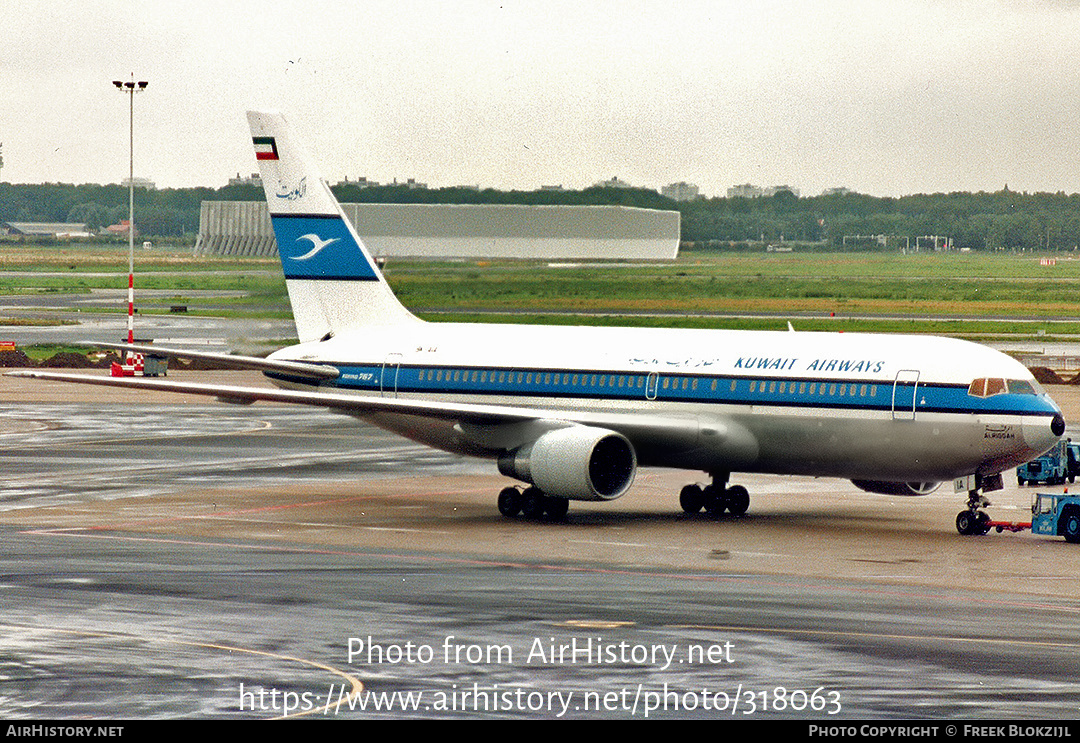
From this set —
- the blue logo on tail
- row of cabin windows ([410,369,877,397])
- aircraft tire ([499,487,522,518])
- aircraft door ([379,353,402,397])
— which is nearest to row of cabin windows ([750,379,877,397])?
row of cabin windows ([410,369,877,397])

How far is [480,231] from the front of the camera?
312ft

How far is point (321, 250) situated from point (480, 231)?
166 ft

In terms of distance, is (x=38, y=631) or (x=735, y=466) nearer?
(x=38, y=631)

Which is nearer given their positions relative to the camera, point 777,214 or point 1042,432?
point 1042,432

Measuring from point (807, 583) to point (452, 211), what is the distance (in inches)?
2502

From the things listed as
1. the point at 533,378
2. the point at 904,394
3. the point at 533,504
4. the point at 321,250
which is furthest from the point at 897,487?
the point at 321,250

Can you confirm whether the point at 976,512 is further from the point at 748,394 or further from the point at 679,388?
the point at 679,388

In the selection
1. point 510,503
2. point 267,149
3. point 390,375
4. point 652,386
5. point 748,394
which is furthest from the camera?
point 267,149

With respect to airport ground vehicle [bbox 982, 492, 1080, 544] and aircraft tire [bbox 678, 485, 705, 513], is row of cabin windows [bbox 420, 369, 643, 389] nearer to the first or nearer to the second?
aircraft tire [bbox 678, 485, 705, 513]

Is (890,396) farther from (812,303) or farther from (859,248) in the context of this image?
(859,248)

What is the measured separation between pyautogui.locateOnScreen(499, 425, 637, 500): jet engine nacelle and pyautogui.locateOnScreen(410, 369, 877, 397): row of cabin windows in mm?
1965

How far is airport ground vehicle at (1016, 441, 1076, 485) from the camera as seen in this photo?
1747 inches

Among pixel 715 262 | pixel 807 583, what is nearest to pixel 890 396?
Result: pixel 807 583
